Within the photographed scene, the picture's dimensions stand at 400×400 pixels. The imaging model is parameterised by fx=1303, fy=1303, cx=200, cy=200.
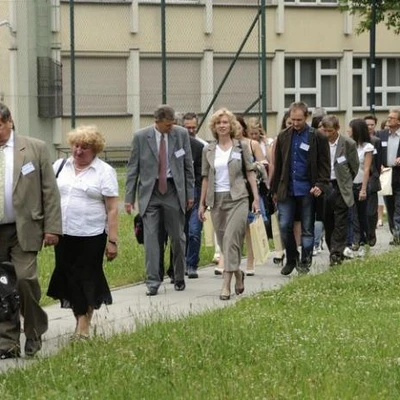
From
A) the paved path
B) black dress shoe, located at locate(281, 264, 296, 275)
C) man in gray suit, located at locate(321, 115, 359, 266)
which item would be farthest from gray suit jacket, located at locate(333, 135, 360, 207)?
black dress shoe, located at locate(281, 264, 296, 275)

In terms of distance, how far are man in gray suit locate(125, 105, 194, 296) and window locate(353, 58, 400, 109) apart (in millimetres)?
30432

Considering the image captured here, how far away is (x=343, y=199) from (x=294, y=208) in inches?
47.5

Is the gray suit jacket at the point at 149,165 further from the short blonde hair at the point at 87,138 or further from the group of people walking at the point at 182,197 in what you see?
the short blonde hair at the point at 87,138

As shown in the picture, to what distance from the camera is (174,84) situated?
1399 inches

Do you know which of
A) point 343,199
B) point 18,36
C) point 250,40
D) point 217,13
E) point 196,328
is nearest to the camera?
point 196,328

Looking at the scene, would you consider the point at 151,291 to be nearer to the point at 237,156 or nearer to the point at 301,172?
the point at 237,156

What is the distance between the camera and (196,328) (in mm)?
9914

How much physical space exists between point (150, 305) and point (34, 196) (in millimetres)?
3109

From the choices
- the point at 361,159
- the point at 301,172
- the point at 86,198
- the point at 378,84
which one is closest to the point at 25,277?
the point at 86,198

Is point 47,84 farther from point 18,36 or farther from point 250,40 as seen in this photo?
point 250,40

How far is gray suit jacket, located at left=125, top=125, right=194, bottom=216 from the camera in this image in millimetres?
13828

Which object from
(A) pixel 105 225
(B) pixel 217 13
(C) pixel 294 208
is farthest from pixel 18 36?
(A) pixel 105 225

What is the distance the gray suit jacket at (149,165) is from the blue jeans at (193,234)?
1.43 metres

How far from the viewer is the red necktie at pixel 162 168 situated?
13.8m
